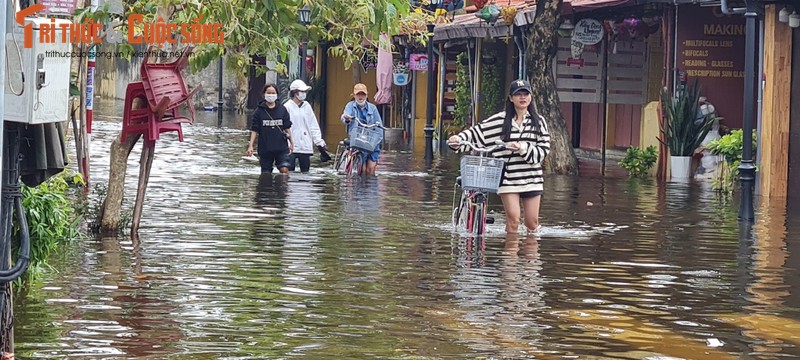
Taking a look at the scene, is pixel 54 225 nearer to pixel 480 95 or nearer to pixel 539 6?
pixel 539 6

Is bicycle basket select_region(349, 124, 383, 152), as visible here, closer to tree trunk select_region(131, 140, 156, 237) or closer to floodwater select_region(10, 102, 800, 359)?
floodwater select_region(10, 102, 800, 359)

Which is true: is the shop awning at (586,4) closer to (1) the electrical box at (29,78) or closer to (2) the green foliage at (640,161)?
(2) the green foliage at (640,161)

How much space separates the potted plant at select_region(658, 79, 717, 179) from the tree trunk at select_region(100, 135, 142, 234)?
12.4m

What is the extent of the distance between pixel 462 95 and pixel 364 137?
1294 cm

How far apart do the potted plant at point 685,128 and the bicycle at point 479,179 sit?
1036 cm

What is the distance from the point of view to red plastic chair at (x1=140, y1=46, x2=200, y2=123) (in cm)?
1383

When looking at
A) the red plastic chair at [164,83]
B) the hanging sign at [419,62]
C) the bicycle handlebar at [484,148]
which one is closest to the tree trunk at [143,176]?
the red plastic chair at [164,83]

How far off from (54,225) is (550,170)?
17199mm

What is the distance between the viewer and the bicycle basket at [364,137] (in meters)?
24.1

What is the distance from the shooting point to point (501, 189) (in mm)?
14969

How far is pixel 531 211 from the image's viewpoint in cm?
1538

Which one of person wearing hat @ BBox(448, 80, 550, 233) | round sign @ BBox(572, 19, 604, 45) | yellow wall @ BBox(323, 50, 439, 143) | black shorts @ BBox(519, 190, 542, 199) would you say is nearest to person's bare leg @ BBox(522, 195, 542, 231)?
black shorts @ BBox(519, 190, 542, 199)

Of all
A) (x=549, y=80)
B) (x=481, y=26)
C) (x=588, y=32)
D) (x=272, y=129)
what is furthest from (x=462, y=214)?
(x=481, y=26)

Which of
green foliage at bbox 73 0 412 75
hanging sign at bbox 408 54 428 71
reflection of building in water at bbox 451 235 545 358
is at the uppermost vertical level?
hanging sign at bbox 408 54 428 71
